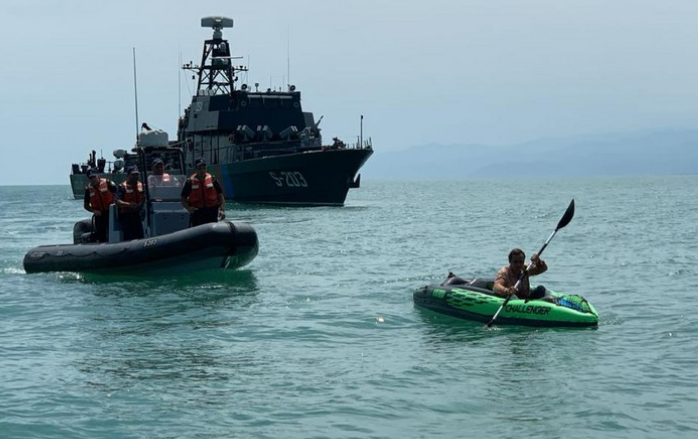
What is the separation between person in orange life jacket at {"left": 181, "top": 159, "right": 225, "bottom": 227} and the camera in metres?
20.6

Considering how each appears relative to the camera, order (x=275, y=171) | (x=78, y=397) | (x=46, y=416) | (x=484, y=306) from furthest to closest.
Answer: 1. (x=275, y=171)
2. (x=484, y=306)
3. (x=78, y=397)
4. (x=46, y=416)

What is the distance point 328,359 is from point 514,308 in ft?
10.5

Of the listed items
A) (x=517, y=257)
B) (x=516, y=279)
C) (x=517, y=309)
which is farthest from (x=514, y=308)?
(x=517, y=257)

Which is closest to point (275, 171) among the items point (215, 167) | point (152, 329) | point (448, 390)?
point (215, 167)

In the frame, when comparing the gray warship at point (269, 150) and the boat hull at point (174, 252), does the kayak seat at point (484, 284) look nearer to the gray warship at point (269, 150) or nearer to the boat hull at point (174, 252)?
the boat hull at point (174, 252)

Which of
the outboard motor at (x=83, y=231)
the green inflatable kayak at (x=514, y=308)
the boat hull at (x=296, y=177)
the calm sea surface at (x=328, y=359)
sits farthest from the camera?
the boat hull at (x=296, y=177)

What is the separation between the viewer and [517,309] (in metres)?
15.7

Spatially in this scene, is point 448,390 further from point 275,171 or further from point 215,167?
point 215,167

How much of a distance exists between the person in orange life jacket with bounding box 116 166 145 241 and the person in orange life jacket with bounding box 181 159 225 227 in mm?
900

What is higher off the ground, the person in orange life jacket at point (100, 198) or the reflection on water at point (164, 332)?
the person in orange life jacket at point (100, 198)

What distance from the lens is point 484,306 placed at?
16078mm

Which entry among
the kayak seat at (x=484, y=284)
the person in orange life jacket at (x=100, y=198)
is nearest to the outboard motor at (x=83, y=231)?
the person in orange life jacket at (x=100, y=198)

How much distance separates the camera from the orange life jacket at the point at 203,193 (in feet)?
67.6

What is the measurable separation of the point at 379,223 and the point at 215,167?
45.1 feet
